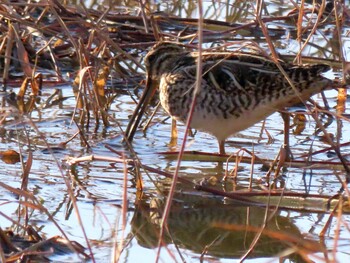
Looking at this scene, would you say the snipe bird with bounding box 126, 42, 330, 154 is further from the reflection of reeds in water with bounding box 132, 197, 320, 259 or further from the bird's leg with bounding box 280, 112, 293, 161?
the reflection of reeds in water with bounding box 132, 197, 320, 259

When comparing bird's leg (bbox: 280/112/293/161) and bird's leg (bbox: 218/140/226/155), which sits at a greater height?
bird's leg (bbox: 280/112/293/161)

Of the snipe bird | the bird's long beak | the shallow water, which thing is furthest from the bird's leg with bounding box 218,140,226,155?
the bird's long beak

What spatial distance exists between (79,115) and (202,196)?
4.63ft

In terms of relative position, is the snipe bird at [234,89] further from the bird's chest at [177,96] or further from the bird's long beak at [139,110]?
Answer: the bird's long beak at [139,110]

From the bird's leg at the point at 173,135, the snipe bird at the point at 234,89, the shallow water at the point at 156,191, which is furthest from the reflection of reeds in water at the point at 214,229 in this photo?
the bird's leg at the point at 173,135

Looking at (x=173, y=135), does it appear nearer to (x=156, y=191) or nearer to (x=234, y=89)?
(x=234, y=89)

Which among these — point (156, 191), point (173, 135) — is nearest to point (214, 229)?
point (156, 191)

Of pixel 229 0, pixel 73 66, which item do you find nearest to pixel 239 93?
pixel 73 66

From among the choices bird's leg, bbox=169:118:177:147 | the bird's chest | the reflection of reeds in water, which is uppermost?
the bird's chest

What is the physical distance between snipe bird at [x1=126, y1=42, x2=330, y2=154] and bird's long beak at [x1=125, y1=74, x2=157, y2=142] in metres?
0.26

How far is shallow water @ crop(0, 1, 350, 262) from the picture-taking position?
3.54m

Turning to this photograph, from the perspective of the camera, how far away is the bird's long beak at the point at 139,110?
5.02 meters

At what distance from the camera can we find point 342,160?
433cm

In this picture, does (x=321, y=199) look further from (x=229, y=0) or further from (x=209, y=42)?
(x=229, y=0)
